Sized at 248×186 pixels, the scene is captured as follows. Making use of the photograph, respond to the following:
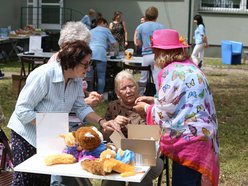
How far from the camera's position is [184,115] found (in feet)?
12.9

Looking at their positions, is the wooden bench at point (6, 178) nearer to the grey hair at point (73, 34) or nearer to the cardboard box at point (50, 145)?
the cardboard box at point (50, 145)

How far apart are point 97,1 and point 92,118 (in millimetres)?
16951

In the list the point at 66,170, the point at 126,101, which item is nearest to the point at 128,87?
the point at 126,101

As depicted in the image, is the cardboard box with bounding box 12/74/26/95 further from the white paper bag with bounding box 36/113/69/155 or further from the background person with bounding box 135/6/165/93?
the white paper bag with bounding box 36/113/69/155

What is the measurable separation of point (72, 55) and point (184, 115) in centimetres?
86

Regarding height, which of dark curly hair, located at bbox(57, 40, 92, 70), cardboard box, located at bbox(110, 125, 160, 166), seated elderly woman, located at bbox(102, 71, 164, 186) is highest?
dark curly hair, located at bbox(57, 40, 92, 70)

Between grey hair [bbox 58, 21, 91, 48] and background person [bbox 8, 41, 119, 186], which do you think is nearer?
background person [bbox 8, 41, 119, 186]

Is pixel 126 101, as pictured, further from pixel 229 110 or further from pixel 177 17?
pixel 177 17

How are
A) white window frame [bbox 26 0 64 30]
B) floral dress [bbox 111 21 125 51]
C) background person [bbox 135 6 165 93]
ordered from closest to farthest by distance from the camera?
background person [bbox 135 6 165 93], floral dress [bbox 111 21 125 51], white window frame [bbox 26 0 64 30]

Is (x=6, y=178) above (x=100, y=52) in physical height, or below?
below

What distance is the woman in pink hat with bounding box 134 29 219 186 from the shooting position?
12.9 feet

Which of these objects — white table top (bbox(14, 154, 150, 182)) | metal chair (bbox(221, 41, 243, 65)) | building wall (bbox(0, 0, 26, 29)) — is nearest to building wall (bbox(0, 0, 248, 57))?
building wall (bbox(0, 0, 26, 29))

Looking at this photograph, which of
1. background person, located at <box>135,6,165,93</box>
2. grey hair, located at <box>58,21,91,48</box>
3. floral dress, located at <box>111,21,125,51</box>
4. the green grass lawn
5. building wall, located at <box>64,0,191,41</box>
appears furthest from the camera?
building wall, located at <box>64,0,191,41</box>

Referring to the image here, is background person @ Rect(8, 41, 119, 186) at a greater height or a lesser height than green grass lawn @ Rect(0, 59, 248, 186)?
greater
